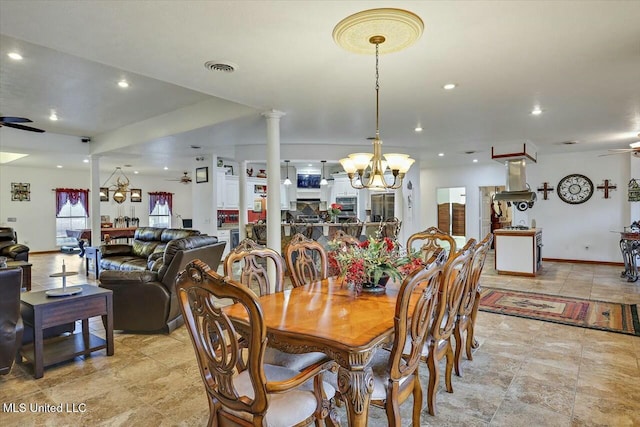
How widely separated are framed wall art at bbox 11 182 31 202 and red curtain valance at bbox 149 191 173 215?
343 cm

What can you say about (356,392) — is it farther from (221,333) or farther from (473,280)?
(473,280)

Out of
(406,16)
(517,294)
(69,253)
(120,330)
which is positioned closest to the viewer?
(406,16)

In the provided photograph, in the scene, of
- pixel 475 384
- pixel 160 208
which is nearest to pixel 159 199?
pixel 160 208

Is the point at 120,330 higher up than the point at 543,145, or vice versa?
the point at 543,145

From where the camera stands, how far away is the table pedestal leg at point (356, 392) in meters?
1.52

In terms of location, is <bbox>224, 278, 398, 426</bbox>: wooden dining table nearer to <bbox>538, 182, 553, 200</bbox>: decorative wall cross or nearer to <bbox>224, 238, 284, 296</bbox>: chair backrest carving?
<bbox>224, 238, 284, 296</bbox>: chair backrest carving

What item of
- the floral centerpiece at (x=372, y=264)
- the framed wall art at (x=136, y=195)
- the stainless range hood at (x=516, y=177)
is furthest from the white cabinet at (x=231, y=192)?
the floral centerpiece at (x=372, y=264)

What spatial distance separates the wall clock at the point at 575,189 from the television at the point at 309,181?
20.0 feet

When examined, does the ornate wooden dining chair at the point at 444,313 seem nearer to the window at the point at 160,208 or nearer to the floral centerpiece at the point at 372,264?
the floral centerpiece at the point at 372,264

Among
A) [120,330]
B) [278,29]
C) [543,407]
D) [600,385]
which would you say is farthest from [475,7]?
[120,330]

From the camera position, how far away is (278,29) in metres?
2.51

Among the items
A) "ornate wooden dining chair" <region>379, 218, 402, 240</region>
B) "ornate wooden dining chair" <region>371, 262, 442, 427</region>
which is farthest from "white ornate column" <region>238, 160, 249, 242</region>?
"ornate wooden dining chair" <region>371, 262, 442, 427</region>

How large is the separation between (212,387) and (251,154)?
613 centimetres

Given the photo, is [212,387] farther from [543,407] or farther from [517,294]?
[517,294]
